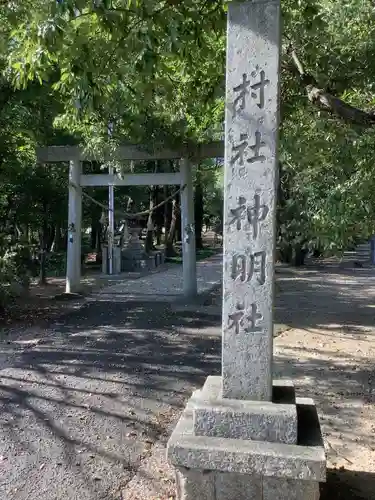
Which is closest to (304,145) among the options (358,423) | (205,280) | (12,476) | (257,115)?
(358,423)

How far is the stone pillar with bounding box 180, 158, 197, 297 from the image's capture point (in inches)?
478

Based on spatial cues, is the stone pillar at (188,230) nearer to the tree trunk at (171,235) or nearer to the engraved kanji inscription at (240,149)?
the engraved kanji inscription at (240,149)

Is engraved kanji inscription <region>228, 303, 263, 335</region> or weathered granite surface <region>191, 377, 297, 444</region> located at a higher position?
engraved kanji inscription <region>228, 303, 263, 335</region>

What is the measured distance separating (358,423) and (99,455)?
91.7 inches

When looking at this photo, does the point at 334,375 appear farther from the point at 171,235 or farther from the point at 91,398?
the point at 171,235

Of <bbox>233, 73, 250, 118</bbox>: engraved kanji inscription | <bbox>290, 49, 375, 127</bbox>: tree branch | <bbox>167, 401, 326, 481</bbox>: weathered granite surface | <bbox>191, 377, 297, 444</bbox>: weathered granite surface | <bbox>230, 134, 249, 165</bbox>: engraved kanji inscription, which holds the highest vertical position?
<bbox>290, 49, 375, 127</bbox>: tree branch

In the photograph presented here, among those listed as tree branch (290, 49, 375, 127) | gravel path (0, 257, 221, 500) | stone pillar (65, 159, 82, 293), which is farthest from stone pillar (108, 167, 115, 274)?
tree branch (290, 49, 375, 127)

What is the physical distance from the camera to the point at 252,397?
296cm

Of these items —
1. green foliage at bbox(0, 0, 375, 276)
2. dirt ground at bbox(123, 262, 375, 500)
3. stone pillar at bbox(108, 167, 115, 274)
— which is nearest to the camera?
dirt ground at bbox(123, 262, 375, 500)

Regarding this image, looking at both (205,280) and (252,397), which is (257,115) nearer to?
(252,397)

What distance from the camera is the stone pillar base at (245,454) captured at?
8.80 ft

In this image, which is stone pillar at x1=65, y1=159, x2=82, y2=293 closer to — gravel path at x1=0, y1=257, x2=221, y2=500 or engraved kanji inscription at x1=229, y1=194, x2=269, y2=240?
gravel path at x1=0, y1=257, x2=221, y2=500

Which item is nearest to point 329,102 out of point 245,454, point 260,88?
point 260,88

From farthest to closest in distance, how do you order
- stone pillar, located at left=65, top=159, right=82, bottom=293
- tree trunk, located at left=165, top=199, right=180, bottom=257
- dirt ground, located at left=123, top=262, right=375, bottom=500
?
tree trunk, located at left=165, top=199, right=180, bottom=257
stone pillar, located at left=65, top=159, right=82, bottom=293
dirt ground, located at left=123, top=262, right=375, bottom=500
